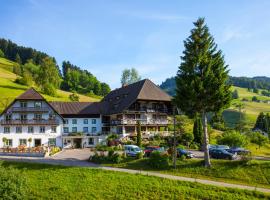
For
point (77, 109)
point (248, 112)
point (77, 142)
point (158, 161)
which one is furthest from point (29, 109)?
point (248, 112)

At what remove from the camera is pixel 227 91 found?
121 feet

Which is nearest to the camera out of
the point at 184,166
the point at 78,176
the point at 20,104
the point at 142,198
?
the point at 142,198

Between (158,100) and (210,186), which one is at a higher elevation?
(158,100)

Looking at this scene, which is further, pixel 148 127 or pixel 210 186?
pixel 148 127

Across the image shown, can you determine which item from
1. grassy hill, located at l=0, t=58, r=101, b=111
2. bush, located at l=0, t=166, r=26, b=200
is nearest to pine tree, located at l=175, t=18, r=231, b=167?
bush, located at l=0, t=166, r=26, b=200

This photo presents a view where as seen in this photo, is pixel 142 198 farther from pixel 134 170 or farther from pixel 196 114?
pixel 196 114

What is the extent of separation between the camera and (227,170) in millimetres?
34375

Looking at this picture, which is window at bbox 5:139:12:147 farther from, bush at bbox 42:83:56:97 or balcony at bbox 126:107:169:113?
bush at bbox 42:83:56:97

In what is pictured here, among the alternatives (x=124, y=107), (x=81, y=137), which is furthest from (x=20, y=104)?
(x=124, y=107)

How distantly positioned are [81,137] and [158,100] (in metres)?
17.1

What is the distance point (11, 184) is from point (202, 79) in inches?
911

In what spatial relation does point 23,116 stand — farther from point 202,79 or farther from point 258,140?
point 258,140

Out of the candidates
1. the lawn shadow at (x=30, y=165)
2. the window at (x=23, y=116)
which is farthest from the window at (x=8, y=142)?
the lawn shadow at (x=30, y=165)

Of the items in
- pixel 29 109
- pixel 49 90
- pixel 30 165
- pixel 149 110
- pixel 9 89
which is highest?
pixel 9 89
